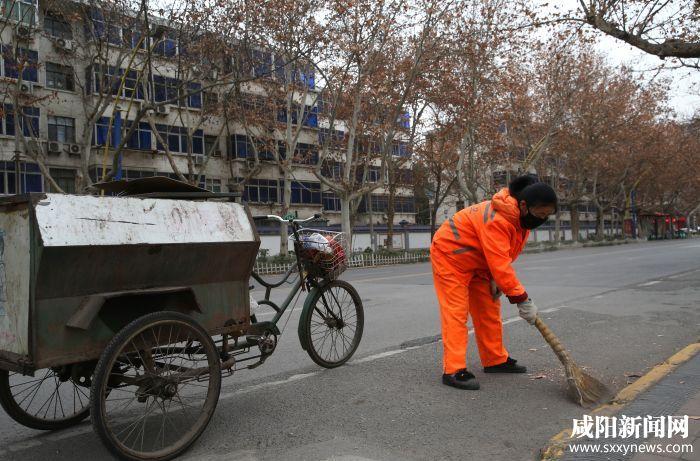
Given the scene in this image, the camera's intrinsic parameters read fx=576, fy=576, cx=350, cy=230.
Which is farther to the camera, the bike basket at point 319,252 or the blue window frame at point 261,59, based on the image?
the blue window frame at point 261,59

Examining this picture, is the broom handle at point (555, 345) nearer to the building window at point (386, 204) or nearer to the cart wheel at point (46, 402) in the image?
the cart wheel at point (46, 402)

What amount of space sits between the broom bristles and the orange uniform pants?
751mm

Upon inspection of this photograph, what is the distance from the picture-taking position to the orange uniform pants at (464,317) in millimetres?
4352

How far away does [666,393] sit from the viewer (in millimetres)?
4012

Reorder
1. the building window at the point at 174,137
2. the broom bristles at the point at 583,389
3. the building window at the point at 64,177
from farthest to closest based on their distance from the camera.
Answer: the building window at the point at 174,137
the building window at the point at 64,177
the broom bristles at the point at 583,389

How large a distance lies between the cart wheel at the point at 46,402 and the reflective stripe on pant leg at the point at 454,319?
2524 millimetres

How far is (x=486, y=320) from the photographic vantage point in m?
4.75

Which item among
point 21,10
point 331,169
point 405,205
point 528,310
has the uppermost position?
point 21,10

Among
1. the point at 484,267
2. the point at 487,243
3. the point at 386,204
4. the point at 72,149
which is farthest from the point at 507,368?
the point at 386,204

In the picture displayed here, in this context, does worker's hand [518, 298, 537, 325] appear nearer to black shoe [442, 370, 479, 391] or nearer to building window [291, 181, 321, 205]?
black shoe [442, 370, 479, 391]

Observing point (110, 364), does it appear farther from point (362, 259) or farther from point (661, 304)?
point (362, 259)

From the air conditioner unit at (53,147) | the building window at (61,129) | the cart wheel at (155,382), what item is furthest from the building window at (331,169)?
the cart wheel at (155,382)

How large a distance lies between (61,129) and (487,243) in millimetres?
28593

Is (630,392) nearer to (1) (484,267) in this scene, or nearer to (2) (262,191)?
(1) (484,267)
